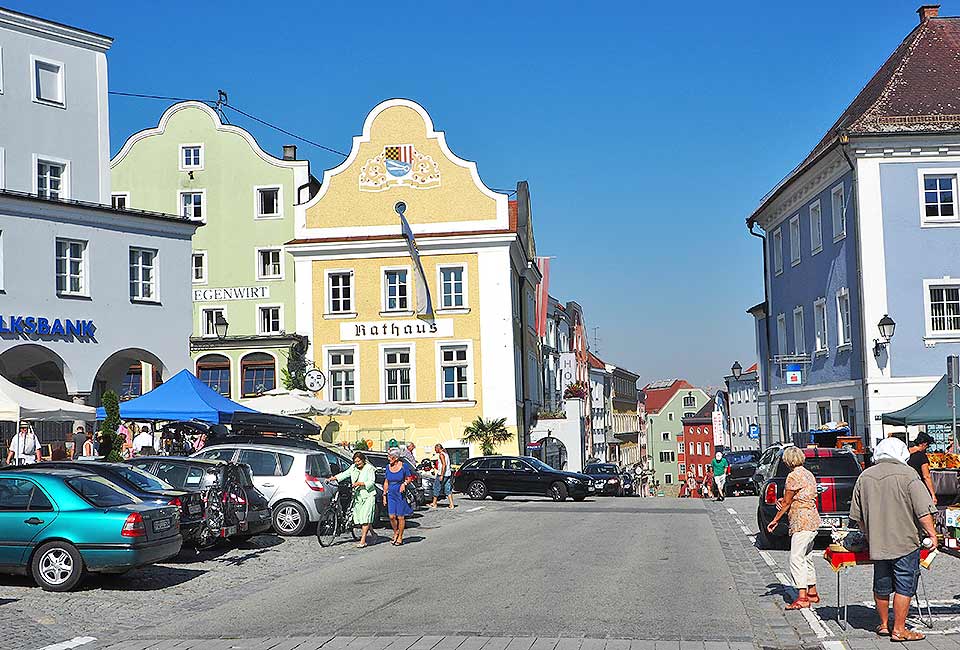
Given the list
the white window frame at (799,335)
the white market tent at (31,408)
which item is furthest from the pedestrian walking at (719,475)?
the white market tent at (31,408)

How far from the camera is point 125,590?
49.4ft

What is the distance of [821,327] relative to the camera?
39.5m

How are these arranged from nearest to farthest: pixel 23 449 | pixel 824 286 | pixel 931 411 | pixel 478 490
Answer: pixel 23 449
pixel 931 411
pixel 478 490
pixel 824 286

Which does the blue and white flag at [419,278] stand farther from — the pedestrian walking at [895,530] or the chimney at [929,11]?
the pedestrian walking at [895,530]

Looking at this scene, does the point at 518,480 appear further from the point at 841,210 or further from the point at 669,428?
the point at 669,428

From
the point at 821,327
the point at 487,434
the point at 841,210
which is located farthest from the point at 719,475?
the point at 487,434

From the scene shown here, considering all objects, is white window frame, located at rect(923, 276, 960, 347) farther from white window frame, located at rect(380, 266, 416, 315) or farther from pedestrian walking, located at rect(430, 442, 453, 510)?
white window frame, located at rect(380, 266, 416, 315)

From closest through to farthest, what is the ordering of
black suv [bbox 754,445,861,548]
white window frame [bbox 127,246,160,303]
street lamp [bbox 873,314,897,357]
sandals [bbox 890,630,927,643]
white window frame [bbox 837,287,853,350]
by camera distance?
sandals [bbox 890,630,927,643], black suv [bbox 754,445,861,548], street lamp [bbox 873,314,897,357], white window frame [bbox 127,246,160,303], white window frame [bbox 837,287,853,350]

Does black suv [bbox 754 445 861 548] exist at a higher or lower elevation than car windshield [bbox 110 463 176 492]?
lower

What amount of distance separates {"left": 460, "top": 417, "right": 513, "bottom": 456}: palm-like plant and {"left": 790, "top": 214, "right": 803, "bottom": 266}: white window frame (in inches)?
526

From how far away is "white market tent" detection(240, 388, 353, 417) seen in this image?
32906 mm

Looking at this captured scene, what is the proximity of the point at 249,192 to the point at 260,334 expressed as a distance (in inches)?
281

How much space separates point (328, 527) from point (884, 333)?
19.3 metres

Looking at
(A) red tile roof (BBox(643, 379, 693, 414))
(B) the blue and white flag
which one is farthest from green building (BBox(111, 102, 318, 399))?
(A) red tile roof (BBox(643, 379, 693, 414))
